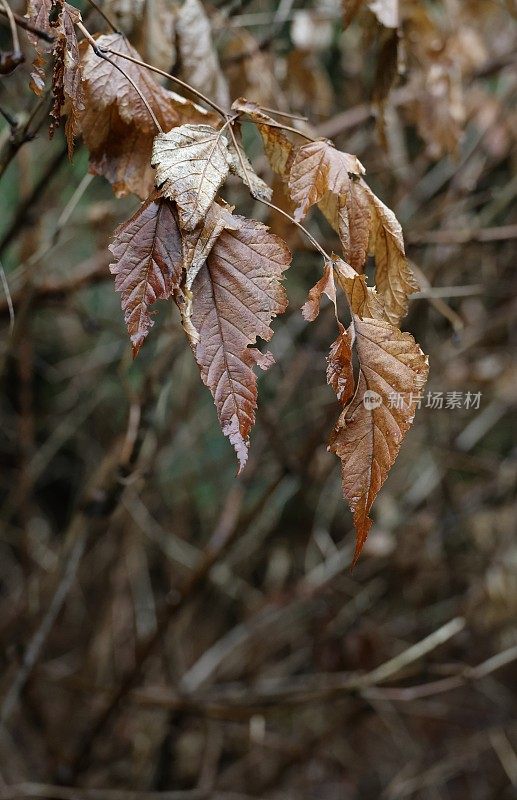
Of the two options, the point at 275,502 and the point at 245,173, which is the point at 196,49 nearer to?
the point at 245,173

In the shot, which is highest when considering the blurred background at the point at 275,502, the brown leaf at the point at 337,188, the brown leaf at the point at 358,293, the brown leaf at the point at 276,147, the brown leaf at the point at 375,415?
the brown leaf at the point at 276,147

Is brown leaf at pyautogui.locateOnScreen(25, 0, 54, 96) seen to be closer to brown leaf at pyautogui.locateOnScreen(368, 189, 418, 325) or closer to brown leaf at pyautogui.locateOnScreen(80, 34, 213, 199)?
brown leaf at pyautogui.locateOnScreen(80, 34, 213, 199)

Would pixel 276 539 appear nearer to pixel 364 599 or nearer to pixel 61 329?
pixel 364 599

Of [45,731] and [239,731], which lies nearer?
[45,731]

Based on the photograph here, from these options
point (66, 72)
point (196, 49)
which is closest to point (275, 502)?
point (196, 49)

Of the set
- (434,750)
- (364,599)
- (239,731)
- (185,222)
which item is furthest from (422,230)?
(434,750)

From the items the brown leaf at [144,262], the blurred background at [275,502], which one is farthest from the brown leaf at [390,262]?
the blurred background at [275,502]

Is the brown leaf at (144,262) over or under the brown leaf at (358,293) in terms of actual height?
over

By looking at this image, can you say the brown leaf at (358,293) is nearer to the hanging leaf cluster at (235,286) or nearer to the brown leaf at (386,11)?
the hanging leaf cluster at (235,286)
